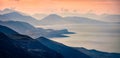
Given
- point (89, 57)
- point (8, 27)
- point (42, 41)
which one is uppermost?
point (8, 27)

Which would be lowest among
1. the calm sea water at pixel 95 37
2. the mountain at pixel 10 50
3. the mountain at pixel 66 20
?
the mountain at pixel 10 50

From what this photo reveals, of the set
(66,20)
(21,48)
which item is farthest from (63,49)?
(21,48)

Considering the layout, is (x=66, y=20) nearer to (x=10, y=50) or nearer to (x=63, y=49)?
(x=63, y=49)

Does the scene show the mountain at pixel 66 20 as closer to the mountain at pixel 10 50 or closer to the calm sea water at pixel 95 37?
the calm sea water at pixel 95 37

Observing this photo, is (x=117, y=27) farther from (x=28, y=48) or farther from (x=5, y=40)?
(x=5, y=40)

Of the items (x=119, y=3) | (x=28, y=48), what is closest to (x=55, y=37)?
(x=28, y=48)

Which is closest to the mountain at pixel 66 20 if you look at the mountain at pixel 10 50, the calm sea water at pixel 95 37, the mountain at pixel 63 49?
the calm sea water at pixel 95 37

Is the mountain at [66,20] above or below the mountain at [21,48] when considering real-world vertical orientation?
above
